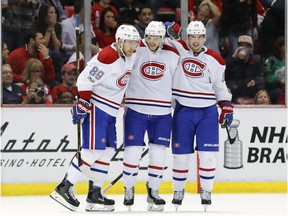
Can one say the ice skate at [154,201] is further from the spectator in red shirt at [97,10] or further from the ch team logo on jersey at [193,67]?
the spectator in red shirt at [97,10]

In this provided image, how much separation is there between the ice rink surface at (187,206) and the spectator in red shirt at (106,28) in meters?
1.37

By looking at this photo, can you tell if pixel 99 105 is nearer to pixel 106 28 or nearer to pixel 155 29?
pixel 155 29

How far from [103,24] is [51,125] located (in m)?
1.00

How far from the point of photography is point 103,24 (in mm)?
11539

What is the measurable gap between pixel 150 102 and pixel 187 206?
109 cm

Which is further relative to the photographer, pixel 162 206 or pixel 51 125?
pixel 51 125

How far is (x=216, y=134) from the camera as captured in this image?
966 centimetres

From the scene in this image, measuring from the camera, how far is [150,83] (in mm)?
9555

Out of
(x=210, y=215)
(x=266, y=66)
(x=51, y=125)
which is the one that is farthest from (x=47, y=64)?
(x=210, y=215)

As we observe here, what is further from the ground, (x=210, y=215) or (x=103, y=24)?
(x=103, y=24)

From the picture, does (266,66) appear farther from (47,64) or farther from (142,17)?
(47,64)

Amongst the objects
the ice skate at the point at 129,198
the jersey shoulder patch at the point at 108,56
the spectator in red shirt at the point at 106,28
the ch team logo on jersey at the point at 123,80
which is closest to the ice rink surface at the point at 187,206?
the ice skate at the point at 129,198

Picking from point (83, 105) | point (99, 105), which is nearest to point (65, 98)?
point (99, 105)

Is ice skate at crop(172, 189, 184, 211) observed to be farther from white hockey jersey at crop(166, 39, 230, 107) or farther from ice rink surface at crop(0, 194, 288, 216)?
white hockey jersey at crop(166, 39, 230, 107)
